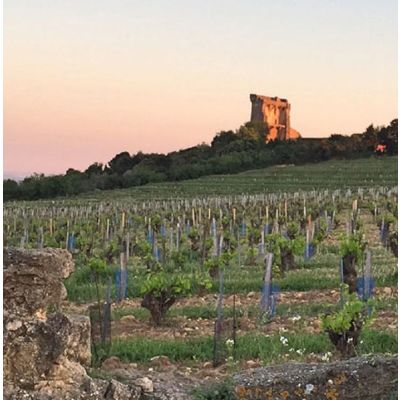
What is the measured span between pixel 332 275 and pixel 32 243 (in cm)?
786

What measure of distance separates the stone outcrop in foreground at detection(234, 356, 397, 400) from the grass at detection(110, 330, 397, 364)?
1843 mm

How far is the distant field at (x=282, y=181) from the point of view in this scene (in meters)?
39.0

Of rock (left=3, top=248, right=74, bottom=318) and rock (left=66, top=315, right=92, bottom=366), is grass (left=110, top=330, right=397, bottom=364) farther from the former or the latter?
rock (left=3, top=248, right=74, bottom=318)

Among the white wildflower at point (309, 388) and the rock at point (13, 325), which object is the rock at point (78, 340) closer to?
the rock at point (13, 325)

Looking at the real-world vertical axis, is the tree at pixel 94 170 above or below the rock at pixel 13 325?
above

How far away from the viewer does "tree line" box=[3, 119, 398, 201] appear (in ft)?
135

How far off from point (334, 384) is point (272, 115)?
6066cm

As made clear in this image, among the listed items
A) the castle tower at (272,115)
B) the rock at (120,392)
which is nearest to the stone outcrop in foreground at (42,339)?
the rock at (120,392)

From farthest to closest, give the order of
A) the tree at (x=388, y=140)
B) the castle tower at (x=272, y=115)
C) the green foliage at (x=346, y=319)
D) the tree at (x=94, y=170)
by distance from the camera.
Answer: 1. the castle tower at (x=272, y=115)
2. the tree at (x=388, y=140)
3. the tree at (x=94, y=170)
4. the green foliage at (x=346, y=319)

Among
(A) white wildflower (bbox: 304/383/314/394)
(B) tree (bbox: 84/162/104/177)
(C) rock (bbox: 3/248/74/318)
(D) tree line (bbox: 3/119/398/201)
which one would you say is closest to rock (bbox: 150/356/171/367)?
(A) white wildflower (bbox: 304/383/314/394)

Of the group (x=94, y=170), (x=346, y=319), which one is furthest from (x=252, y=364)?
(x=94, y=170)

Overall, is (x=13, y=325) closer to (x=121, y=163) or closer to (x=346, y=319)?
(x=346, y=319)

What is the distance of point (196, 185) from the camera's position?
42.5m

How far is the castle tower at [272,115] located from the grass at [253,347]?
55.4m
